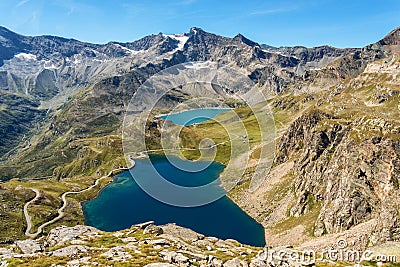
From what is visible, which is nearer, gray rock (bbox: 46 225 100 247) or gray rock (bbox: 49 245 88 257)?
gray rock (bbox: 49 245 88 257)

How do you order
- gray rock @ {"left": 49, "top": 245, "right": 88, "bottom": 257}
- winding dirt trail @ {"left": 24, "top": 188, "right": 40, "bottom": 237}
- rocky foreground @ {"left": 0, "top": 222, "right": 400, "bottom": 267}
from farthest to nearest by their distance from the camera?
1. winding dirt trail @ {"left": 24, "top": 188, "right": 40, "bottom": 237}
2. gray rock @ {"left": 49, "top": 245, "right": 88, "bottom": 257}
3. rocky foreground @ {"left": 0, "top": 222, "right": 400, "bottom": 267}

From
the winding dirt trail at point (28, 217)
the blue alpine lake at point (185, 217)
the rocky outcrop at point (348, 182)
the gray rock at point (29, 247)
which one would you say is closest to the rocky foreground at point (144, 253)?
the gray rock at point (29, 247)

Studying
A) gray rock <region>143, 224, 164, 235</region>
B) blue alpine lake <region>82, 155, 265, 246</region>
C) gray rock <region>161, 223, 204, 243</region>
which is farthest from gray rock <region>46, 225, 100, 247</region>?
blue alpine lake <region>82, 155, 265, 246</region>

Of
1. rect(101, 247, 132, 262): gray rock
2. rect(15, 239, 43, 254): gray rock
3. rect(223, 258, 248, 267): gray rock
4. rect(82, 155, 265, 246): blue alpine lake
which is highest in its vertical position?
rect(223, 258, 248, 267): gray rock

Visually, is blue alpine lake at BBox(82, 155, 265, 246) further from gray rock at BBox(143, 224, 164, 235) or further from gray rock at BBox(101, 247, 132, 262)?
gray rock at BBox(101, 247, 132, 262)

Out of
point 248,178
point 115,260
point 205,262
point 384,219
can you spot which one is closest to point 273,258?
point 205,262

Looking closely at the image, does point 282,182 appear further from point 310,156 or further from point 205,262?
point 205,262

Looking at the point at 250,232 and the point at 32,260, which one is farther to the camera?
the point at 250,232

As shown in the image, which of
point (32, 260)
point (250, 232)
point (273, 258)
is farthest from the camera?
point (250, 232)
